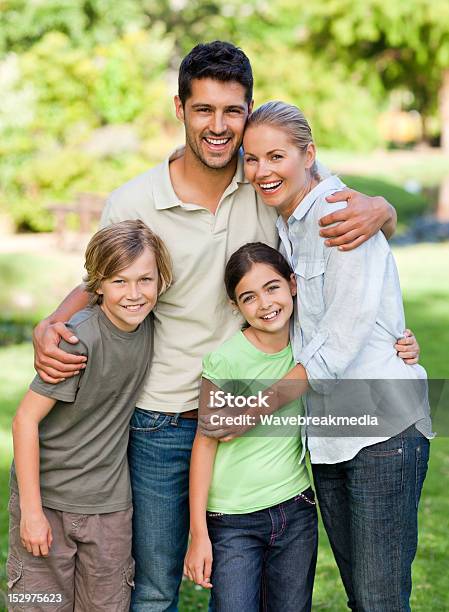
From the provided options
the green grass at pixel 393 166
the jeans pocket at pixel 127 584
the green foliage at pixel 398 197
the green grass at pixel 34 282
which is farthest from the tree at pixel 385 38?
the jeans pocket at pixel 127 584

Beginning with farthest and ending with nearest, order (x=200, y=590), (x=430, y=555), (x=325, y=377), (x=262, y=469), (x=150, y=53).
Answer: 1. (x=150, y=53)
2. (x=430, y=555)
3. (x=200, y=590)
4. (x=262, y=469)
5. (x=325, y=377)

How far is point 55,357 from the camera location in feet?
7.99

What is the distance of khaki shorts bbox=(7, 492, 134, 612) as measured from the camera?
2570 mm

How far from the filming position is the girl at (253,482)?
252 centimetres

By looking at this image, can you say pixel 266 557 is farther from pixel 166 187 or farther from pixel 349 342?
pixel 166 187

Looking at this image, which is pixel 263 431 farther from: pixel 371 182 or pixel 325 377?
pixel 371 182

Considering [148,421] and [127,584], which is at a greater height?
[148,421]

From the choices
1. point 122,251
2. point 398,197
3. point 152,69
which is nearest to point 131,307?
point 122,251

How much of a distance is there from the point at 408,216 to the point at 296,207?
15.2 meters

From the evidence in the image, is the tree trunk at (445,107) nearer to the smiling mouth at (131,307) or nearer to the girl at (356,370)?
the girl at (356,370)

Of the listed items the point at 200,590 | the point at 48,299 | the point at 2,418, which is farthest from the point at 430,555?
the point at 48,299

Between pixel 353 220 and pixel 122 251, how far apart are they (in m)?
0.66

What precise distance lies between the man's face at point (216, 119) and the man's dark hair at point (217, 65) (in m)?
0.02

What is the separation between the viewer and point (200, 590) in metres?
3.74
